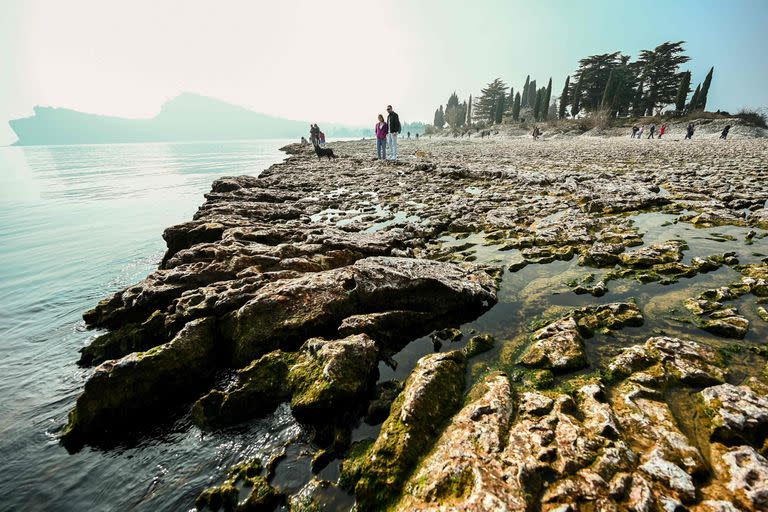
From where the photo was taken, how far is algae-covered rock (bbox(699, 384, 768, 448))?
9.32ft

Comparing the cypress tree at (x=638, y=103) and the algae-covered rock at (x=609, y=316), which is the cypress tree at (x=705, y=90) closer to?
the cypress tree at (x=638, y=103)

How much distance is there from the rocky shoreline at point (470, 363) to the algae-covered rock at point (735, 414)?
16 mm

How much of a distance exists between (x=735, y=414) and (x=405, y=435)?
293 cm

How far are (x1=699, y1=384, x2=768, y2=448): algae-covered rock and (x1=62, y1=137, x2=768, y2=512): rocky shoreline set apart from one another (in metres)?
0.02

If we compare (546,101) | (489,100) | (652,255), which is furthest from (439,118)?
(652,255)

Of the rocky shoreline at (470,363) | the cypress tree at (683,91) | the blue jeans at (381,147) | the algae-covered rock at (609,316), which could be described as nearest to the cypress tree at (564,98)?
the cypress tree at (683,91)

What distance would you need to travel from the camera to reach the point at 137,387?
14.3ft

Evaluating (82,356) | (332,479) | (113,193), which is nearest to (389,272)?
(332,479)

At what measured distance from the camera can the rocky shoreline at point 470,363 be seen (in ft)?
8.95

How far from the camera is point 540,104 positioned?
9106 centimetres

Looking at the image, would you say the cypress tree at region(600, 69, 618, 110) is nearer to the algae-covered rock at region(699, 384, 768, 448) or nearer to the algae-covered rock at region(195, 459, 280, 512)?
the algae-covered rock at region(699, 384, 768, 448)

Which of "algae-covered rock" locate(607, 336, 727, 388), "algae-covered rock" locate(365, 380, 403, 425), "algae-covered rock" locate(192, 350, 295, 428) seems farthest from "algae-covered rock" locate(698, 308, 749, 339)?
"algae-covered rock" locate(192, 350, 295, 428)

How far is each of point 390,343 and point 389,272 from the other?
1.29 m

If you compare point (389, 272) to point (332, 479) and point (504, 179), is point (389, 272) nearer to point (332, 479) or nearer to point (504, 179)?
point (332, 479)
